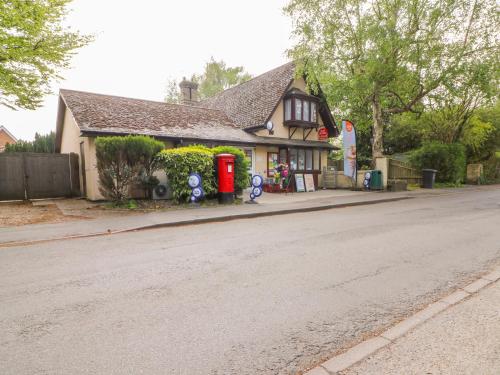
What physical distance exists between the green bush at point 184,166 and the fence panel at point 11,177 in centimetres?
795

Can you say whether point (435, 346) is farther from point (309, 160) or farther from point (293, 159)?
point (309, 160)

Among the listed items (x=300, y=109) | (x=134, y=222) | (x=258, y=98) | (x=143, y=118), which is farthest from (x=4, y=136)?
(x=134, y=222)

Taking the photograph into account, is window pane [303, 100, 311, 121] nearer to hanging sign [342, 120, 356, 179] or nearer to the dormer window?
the dormer window

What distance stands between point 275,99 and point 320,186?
22.4ft

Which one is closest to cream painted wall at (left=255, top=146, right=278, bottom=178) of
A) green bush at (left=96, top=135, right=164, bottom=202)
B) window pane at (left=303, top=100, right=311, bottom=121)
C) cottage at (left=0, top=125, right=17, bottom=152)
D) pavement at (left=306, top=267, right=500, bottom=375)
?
window pane at (left=303, top=100, right=311, bottom=121)

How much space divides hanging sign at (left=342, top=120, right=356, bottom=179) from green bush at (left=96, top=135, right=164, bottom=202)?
1172cm

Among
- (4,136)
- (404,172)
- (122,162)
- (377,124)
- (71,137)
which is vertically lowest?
(404,172)

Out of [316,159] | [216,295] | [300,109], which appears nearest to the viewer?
[216,295]

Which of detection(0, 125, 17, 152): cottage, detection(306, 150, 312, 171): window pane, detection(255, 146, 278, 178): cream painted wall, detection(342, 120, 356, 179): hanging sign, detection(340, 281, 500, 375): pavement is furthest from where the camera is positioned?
detection(0, 125, 17, 152): cottage

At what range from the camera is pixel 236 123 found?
20.7 meters

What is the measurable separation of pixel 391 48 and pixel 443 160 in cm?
927

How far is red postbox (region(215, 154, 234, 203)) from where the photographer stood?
459 inches

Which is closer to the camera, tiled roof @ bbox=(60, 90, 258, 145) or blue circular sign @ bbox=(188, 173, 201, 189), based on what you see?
blue circular sign @ bbox=(188, 173, 201, 189)

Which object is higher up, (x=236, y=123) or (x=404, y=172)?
(x=236, y=123)
